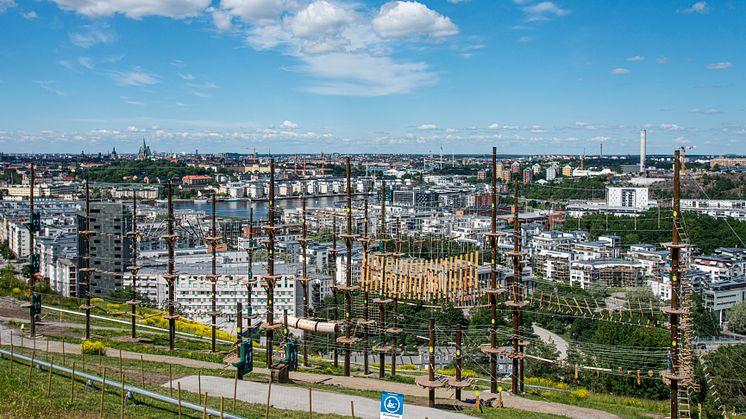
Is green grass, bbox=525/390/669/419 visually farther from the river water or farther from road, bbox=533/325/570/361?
the river water

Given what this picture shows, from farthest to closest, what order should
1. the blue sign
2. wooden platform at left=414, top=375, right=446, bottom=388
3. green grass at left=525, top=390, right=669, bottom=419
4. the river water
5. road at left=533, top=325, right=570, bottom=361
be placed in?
the river water → road at left=533, top=325, right=570, bottom=361 → green grass at left=525, top=390, right=669, bottom=419 → wooden platform at left=414, top=375, right=446, bottom=388 → the blue sign

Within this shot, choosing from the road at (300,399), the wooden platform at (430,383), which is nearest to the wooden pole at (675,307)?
the road at (300,399)

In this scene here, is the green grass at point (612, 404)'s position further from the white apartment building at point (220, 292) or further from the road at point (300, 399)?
the white apartment building at point (220, 292)

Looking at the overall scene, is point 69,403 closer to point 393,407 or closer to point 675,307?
point 393,407

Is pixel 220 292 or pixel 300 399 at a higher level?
pixel 300 399

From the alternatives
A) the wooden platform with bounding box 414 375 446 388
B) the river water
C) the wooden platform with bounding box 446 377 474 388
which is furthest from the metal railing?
the river water

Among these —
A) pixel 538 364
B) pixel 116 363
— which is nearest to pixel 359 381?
pixel 116 363

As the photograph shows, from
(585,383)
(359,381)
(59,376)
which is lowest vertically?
(585,383)

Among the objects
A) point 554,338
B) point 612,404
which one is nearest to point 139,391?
point 612,404

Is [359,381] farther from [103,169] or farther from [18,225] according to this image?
[103,169]
